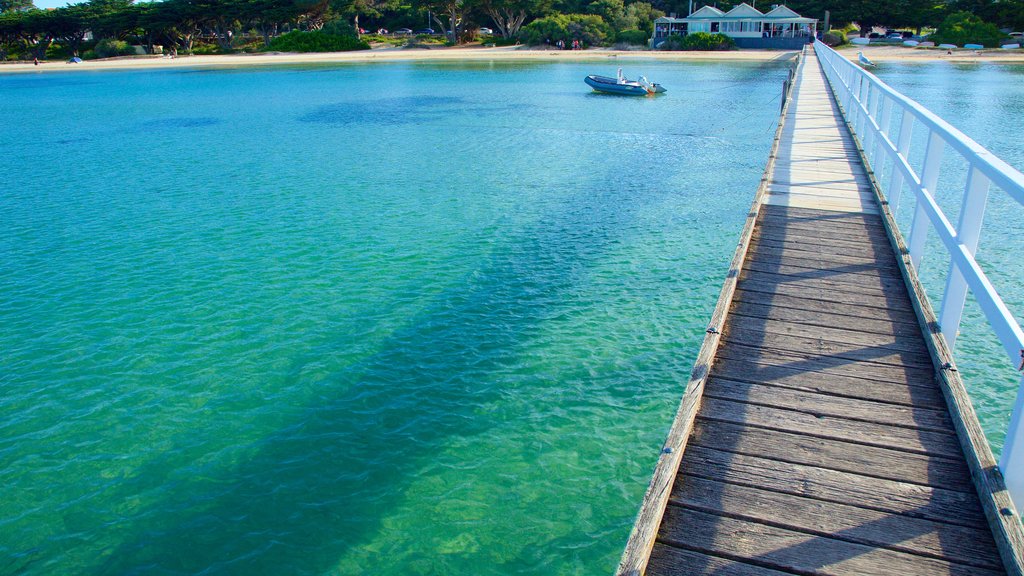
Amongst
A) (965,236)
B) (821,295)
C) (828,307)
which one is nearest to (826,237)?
(821,295)

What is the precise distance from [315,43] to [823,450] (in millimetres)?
83436

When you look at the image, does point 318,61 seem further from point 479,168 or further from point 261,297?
point 261,297

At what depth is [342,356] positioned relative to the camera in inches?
352

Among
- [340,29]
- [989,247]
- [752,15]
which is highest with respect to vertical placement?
[340,29]

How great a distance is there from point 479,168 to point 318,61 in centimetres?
5596

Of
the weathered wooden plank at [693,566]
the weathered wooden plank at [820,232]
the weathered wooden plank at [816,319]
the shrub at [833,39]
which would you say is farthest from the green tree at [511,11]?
the weathered wooden plank at [693,566]

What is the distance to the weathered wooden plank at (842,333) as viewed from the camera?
15.6ft

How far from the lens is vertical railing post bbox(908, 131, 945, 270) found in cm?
559

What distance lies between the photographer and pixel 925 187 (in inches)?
226

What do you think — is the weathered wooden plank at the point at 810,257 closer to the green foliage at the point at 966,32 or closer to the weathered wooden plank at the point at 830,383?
the weathered wooden plank at the point at 830,383

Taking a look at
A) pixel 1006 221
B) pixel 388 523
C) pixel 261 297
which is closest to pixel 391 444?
pixel 388 523

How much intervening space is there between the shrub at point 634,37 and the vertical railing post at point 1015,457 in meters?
75.2

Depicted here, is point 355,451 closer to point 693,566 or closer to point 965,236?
point 693,566

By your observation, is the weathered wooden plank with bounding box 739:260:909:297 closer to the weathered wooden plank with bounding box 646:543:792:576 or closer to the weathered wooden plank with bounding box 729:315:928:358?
the weathered wooden plank with bounding box 729:315:928:358
